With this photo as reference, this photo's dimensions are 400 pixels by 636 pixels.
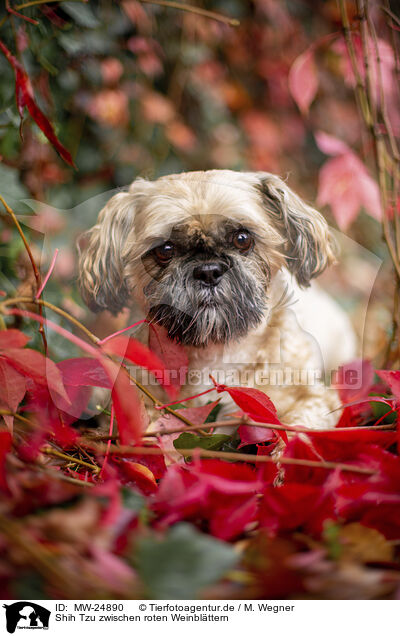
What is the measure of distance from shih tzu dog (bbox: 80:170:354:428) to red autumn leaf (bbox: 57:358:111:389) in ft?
0.44

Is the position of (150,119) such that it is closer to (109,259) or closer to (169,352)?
(109,259)

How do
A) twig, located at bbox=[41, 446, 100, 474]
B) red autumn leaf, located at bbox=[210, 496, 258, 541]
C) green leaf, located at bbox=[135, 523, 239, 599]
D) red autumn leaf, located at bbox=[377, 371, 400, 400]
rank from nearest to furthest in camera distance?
green leaf, located at bbox=[135, 523, 239, 599] < red autumn leaf, located at bbox=[210, 496, 258, 541] < twig, located at bbox=[41, 446, 100, 474] < red autumn leaf, located at bbox=[377, 371, 400, 400]

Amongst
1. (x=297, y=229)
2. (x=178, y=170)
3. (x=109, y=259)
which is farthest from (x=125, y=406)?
(x=178, y=170)

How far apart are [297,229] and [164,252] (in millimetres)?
238

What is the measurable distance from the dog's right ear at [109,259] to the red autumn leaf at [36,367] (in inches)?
8.2

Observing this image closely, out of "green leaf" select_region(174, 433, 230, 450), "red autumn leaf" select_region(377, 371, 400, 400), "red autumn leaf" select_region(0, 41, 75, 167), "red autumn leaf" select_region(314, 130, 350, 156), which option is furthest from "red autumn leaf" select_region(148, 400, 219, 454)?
"red autumn leaf" select_region(314, 130, 350, 156)

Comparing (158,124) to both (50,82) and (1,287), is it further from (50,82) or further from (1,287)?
(1,287)

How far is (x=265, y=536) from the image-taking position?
0.44 metres

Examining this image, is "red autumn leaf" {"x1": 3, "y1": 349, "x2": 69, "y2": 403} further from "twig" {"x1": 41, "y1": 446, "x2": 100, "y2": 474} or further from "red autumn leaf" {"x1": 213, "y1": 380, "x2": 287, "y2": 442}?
"red autumn leaf" {"x1": 213, "y1": 380, "x2": 287, "y2": 442}

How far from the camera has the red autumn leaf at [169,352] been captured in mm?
750

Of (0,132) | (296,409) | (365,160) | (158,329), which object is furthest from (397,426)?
(0,132)

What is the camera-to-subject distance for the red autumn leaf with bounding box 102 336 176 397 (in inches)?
26.2
